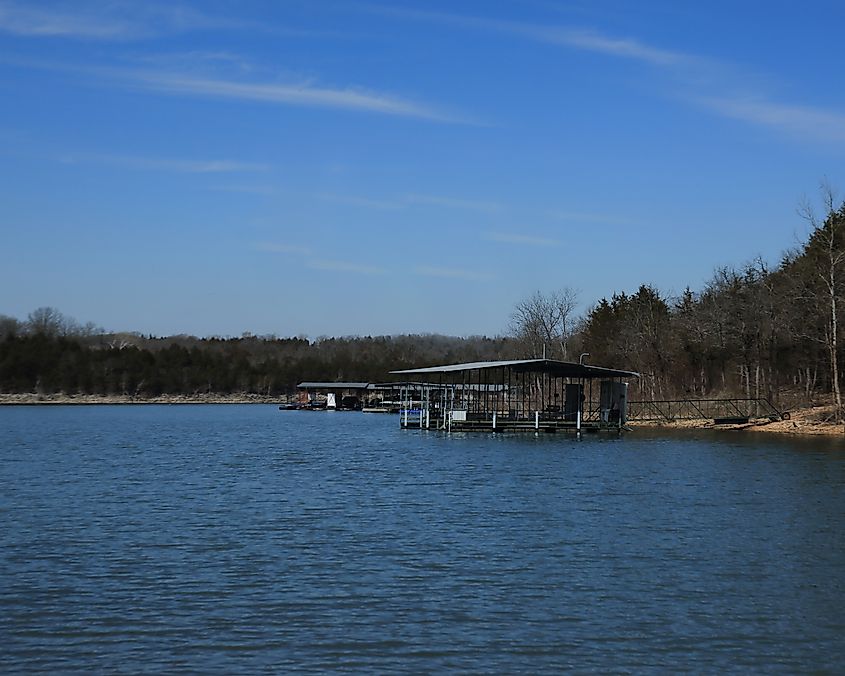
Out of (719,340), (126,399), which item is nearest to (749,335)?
(719,340)

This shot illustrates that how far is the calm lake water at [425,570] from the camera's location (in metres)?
13.5

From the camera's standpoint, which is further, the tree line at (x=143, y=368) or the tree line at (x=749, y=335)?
the tree line at (x=143, y=368)

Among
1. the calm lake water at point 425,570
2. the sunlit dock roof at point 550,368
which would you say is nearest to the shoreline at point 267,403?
the sunlit dock roof at point 550,368

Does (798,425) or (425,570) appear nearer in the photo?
(425,570)

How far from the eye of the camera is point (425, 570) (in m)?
18.6

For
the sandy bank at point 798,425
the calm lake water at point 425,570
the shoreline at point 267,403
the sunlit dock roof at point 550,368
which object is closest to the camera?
the calm lake water at point 425,570

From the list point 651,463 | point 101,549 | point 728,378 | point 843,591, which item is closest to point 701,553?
point 843,591

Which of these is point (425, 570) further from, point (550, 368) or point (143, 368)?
point (143, 368)

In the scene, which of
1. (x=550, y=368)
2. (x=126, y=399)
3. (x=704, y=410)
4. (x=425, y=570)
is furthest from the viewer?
(x=126, y=399)

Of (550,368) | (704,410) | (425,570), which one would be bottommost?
(425,570)

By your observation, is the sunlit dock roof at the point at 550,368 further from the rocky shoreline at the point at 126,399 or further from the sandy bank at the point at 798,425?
the rocky shoreline at the point at 126,399

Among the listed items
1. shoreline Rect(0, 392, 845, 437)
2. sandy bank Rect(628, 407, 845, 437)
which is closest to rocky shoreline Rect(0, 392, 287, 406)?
shoreline Rect(0, 392, 845, 437)

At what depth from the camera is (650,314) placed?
92812 mm

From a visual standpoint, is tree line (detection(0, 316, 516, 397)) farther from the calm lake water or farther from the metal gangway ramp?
the calm lake water
